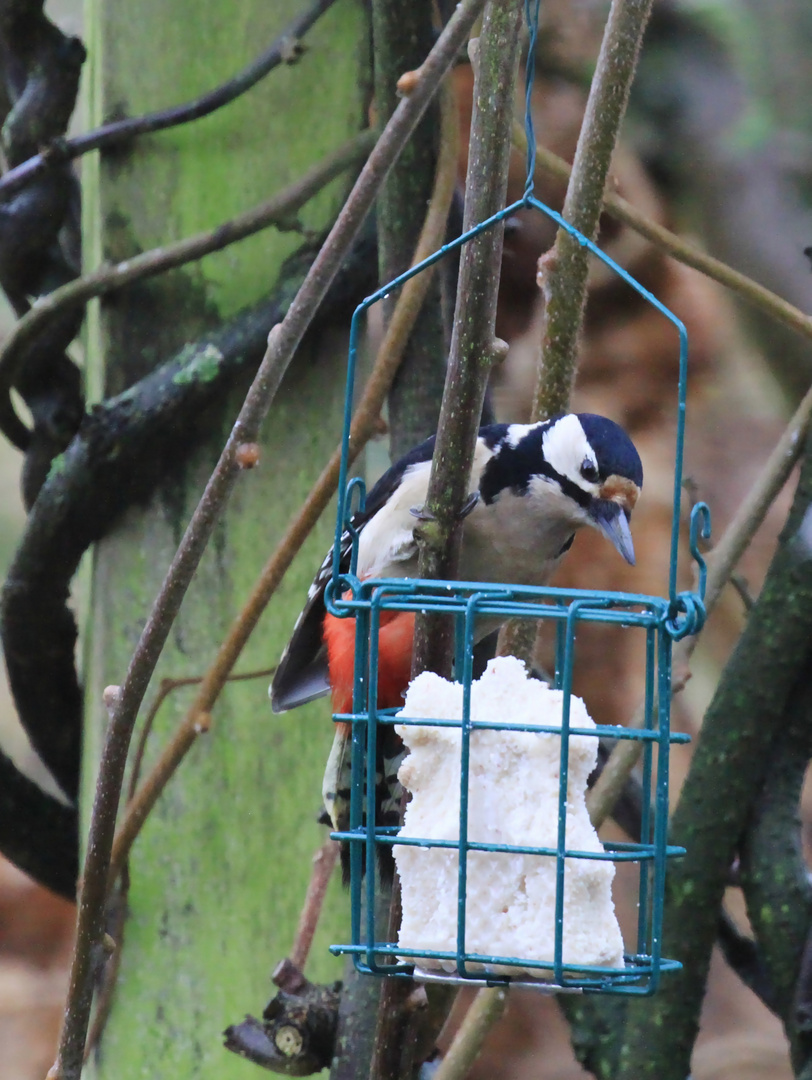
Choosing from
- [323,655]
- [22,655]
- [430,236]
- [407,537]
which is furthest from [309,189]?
[22,655]

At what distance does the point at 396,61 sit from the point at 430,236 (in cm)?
30

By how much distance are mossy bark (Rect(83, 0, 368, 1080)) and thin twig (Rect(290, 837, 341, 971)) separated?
4.5 inches

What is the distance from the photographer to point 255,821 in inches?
88.2

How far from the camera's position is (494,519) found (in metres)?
2.30

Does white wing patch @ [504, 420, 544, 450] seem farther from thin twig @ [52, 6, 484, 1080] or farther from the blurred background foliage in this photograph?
thin twig @ [52, 6, 484, 1080]

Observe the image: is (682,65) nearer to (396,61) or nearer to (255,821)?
(396,61)

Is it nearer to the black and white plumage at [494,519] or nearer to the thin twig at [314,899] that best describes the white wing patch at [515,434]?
the black and white plumage at [494,519]

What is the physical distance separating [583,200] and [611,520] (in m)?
0.50

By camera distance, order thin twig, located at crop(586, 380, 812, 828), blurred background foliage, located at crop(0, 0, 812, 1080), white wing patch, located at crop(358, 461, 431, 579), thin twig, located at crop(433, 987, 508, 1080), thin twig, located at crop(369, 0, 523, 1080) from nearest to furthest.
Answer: thin twig, located at crop(369, 0, 523, 1080)
thin twig, located at crop(433, 987, 508, 1080)
thin twig, located at crop(586, 380, 812, 828)
white wing patch, located at crop(358, 461, 431, 579)
blurred background foliage, located at crop(0, 0, 812, 1080)

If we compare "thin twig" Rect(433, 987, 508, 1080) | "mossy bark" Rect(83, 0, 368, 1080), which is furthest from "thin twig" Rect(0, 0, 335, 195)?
"thin twig" Rect(433, 987, 508, 1080)

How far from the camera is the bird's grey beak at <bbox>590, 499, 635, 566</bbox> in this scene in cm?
200

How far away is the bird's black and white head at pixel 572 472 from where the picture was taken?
203 cm

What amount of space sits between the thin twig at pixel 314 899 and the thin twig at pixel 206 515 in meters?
0.40

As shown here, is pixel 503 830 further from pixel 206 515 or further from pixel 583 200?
pixel 583 200
